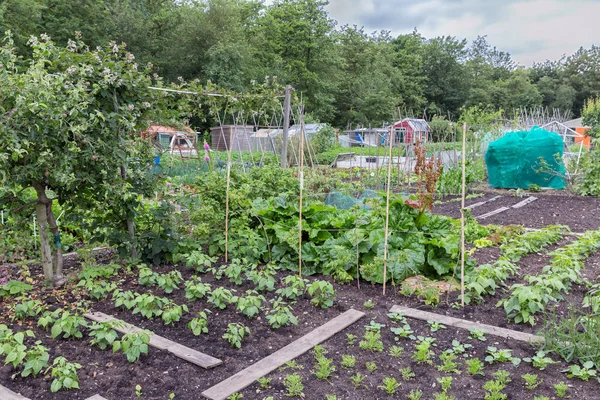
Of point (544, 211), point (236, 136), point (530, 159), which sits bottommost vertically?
point (544, 211)

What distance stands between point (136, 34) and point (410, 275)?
1072 inches

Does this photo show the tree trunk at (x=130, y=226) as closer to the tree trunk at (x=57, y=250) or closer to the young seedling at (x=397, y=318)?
the tree trunk at (x=57, y=250)

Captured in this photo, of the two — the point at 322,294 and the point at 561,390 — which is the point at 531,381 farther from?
the point at 322,294

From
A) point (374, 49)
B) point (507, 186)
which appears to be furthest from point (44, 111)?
point (374, 49)

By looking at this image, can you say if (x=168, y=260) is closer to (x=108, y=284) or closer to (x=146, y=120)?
(x=108, y=284)

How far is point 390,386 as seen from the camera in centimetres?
268

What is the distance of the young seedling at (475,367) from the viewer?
2869 millimetres

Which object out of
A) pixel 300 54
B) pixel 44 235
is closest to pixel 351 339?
pixel 44 235

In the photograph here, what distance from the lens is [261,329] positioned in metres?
3.55

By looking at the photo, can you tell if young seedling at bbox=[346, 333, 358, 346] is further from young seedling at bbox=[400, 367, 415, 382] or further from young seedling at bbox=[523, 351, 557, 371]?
young seedling at bbox=[523, 351, 557, 371]

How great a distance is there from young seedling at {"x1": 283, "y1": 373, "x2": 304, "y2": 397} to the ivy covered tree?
2.43 m

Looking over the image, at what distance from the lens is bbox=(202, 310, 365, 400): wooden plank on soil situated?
2.72 m

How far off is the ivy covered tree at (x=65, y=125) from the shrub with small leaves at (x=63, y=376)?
5.11ft

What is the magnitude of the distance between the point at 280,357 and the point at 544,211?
761cm
